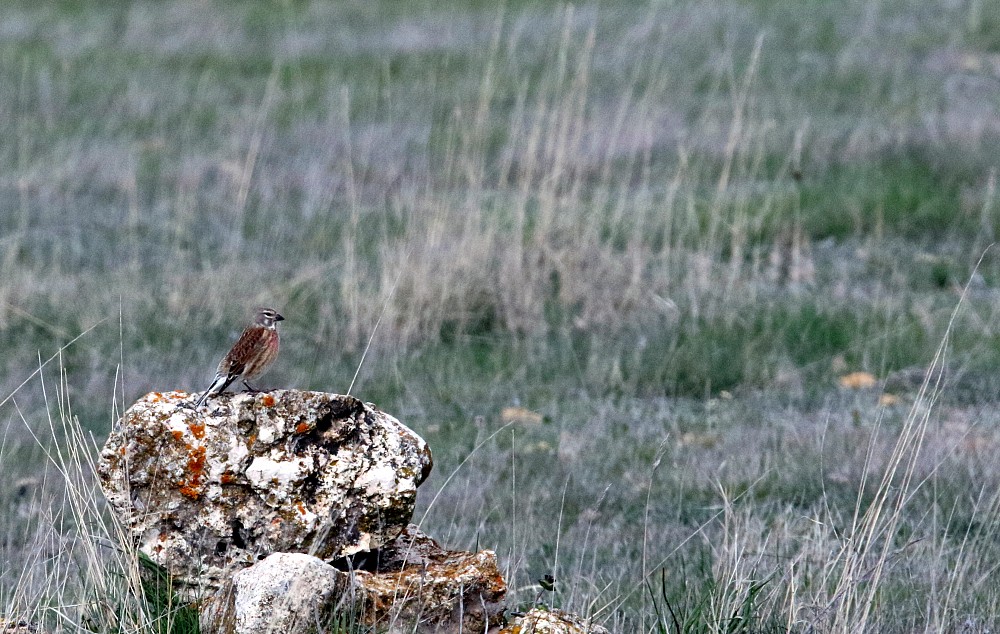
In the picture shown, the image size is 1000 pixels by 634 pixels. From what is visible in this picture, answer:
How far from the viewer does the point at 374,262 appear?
10.2m

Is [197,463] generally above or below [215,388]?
below

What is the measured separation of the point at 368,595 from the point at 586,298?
5286mm

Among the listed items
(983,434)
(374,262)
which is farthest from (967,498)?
(374,262)

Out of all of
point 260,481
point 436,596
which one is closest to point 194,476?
point 260,481

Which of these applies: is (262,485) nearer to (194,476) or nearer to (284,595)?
(194,476)

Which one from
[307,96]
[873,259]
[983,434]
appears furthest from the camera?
[307,96]

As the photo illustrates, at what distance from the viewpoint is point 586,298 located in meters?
8.96

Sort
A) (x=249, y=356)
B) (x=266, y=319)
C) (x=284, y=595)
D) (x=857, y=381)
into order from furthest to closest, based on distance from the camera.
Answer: (x=857, y=381), (x=266, y=319), (x=249, y=356), (x=284, y=595)

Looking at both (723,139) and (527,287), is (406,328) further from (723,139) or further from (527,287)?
(723,139)

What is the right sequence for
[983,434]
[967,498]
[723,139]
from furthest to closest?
[723,139]
[983,434]
[967,498]

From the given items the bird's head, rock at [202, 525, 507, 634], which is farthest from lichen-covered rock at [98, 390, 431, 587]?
the bird's head

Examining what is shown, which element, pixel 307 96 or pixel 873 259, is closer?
pixel 873 259

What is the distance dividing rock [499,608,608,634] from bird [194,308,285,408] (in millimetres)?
1148

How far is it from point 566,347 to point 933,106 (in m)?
7.51
